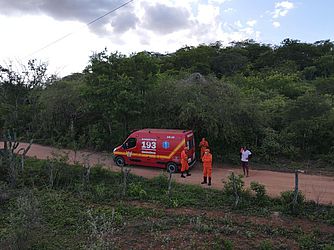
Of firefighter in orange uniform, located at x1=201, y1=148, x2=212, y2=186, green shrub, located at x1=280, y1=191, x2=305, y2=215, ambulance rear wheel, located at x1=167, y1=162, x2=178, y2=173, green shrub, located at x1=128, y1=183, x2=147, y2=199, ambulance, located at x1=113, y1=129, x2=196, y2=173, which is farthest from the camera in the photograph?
ambulance rear wheel, located at x1=167, y1=162, x2=178, y2=173

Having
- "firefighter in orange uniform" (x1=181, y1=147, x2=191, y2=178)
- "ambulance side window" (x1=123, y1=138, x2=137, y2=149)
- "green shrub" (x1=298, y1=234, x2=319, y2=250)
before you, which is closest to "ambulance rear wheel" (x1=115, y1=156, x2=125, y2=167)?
"ambulance side window" (x1=123, y1=138, x2=137, y2=149)

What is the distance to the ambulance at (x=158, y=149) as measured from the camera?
658 inches

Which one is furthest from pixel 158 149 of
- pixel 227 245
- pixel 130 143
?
pixel 227 245

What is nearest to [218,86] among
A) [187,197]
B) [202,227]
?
[187,197]

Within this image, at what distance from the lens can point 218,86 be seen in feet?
67.9

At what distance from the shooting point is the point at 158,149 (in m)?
17.0

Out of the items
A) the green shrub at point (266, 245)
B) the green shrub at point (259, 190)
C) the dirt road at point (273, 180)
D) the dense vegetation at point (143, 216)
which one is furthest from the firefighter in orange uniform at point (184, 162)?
the green shrub at point (266, 245)

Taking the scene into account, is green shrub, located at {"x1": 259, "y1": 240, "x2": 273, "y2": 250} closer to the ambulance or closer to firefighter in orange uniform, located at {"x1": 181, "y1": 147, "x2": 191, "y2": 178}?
firefighter in orange uniform, located at {"x1": 181, "y1": 147, "x2": 191, "y2": 178}

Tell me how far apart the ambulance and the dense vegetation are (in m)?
2.06

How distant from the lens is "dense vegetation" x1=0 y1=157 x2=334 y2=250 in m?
9.02

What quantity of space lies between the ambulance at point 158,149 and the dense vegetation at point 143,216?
2.06 metres

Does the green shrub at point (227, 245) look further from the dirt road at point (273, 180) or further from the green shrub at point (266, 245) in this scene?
the dirt road at point (273, 180)

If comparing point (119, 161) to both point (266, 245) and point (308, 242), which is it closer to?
point (266, 245)

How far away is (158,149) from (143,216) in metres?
6.11
